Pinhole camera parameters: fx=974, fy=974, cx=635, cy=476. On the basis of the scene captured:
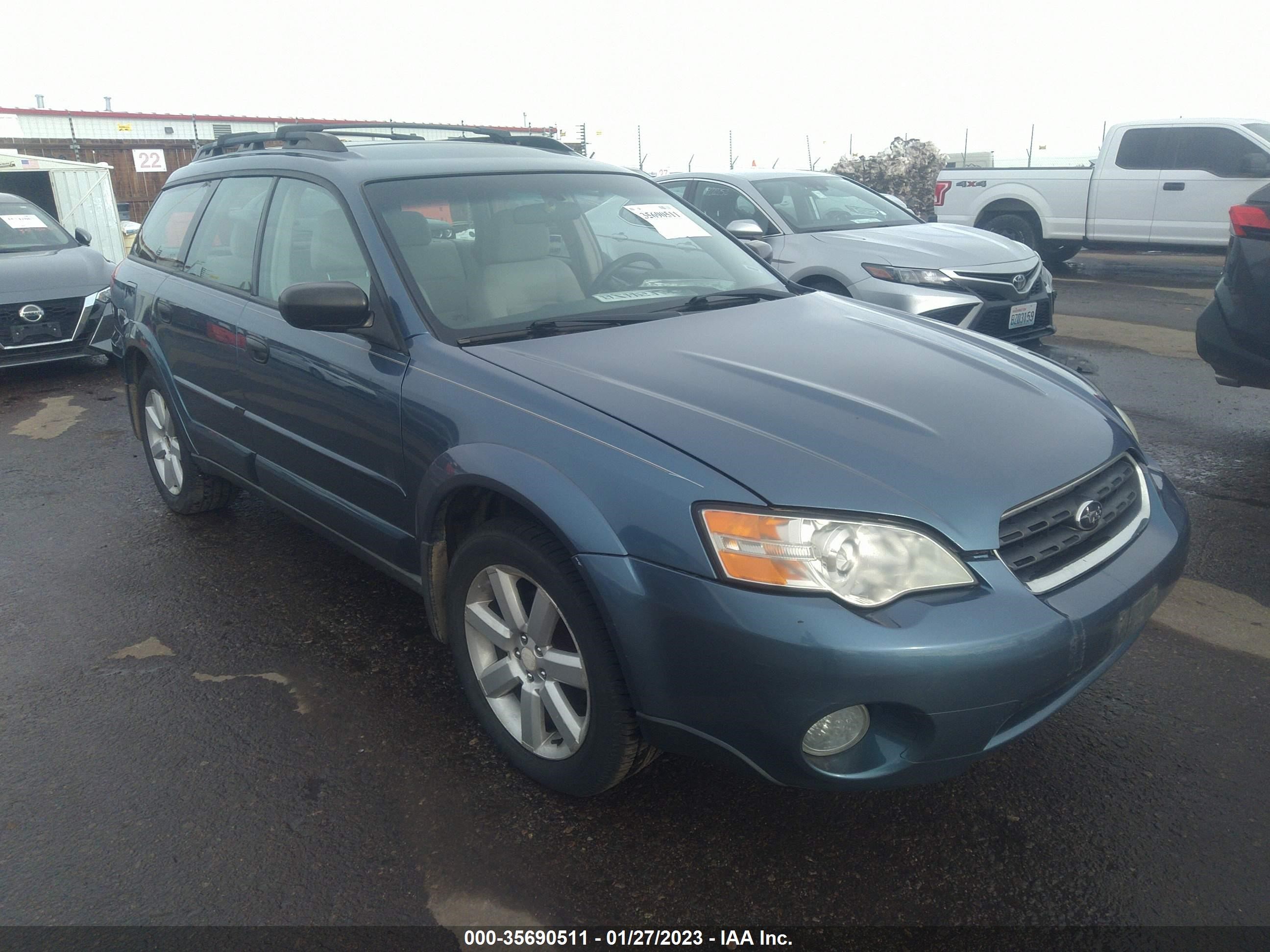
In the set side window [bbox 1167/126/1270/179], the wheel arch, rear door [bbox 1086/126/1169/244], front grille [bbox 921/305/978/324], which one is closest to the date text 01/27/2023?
the wheel arch

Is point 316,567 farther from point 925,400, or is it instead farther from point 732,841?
point 925,400

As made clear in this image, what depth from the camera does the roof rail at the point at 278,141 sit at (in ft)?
12.3

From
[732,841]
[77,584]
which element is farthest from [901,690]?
[77,584]

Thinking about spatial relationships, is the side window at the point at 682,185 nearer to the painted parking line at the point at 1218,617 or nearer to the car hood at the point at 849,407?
the car hood at the point at 849,407

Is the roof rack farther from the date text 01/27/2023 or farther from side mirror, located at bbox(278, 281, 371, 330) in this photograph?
the date text 01/27/2023

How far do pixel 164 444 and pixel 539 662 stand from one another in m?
3.12

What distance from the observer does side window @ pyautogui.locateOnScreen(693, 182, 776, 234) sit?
7941 millimetres

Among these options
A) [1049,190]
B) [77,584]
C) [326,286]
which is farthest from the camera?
[1049,190]

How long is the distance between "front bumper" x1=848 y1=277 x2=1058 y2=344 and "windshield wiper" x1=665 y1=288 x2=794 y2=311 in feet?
10.5

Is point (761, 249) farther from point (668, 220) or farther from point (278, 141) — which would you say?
point (278, 141)

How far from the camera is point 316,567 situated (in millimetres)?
4184

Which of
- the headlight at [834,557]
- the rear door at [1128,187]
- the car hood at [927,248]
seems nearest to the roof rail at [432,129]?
the headlight at [834,557]

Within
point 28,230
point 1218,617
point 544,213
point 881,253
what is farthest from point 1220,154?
point 28,230

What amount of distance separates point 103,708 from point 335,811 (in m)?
1.08
